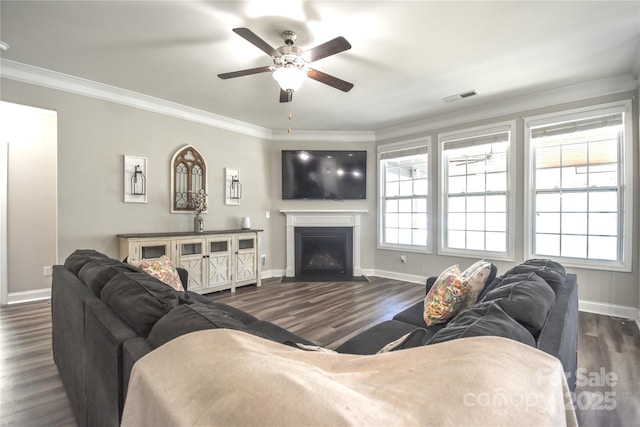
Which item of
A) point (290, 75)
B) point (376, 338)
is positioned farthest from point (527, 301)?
point (290, 75)

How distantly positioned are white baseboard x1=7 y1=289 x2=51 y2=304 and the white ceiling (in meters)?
2.72

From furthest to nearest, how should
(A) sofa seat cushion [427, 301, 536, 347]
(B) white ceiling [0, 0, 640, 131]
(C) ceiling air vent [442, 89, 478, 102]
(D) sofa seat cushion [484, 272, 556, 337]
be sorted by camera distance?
1. (C) ceiling air vent [442, 89, 478, 102]
2. (B) white ceiling [0, 0, 640, 131]
3. (D) sofa seat cushion [484, 272, 556, 337]
4. (A) sofa seat cushion [427, 301, 536, 347]

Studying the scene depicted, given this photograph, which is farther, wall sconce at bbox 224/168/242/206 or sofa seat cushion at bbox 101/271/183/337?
wall sconce at bbox 224/168/242/206

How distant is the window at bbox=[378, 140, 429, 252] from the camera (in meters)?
4.80

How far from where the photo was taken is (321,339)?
8.47ft

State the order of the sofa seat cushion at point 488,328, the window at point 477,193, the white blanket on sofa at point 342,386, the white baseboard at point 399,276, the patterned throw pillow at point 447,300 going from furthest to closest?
the white baseboard at point 399,276, the window at point 477,193, the patterned throw pillow at point 447,300, the sofa seat cushion at point 488,328, the white blanket on sofa at point 342,386

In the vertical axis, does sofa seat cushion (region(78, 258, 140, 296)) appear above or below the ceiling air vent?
below

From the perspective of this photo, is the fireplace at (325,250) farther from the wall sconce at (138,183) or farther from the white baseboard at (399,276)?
the wall sconce at (138,183)

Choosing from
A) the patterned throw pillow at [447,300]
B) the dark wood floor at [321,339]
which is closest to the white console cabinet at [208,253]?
the dark wood floor at [321,339]

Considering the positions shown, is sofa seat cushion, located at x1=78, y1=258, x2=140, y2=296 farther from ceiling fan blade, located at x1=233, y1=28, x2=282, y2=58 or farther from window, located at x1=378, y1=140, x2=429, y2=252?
window, located at x1=378, y1=140, x2=429, y2=252

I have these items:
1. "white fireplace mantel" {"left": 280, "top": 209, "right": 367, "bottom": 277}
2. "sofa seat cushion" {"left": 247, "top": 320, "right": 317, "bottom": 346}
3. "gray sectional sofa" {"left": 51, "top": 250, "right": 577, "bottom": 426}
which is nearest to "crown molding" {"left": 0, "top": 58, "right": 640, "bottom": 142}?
"white fireplace mantel" {"left": 280, "top": 209, "right": 367, "bottom": 277}

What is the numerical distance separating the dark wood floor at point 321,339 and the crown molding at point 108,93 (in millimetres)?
2559

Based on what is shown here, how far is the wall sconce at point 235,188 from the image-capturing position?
4715 mm

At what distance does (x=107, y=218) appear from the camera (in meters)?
3.51
